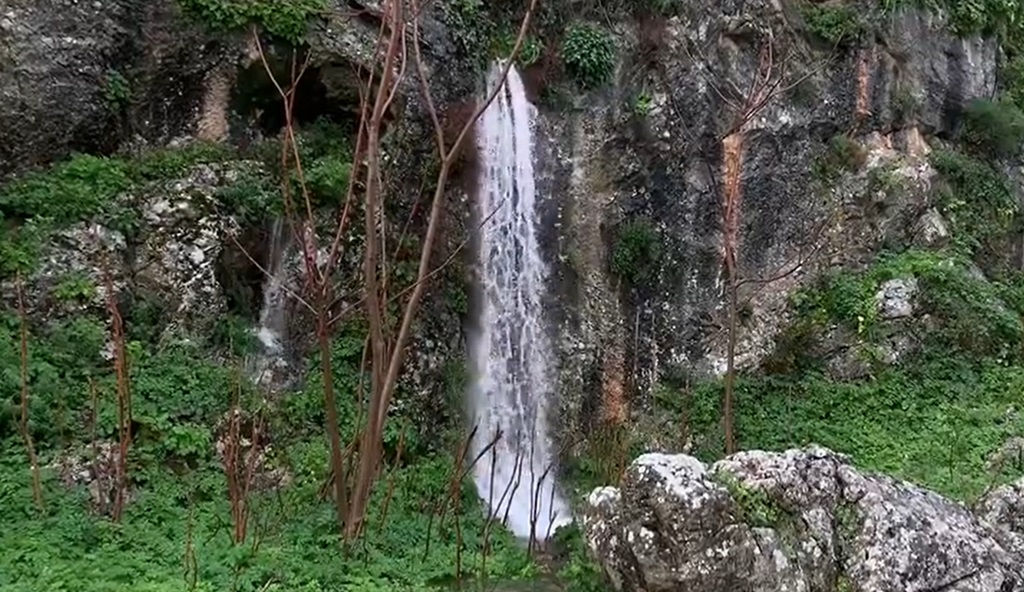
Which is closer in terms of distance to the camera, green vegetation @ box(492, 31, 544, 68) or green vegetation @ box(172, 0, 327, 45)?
green vegetation @ box(172, 0, 327, 45)

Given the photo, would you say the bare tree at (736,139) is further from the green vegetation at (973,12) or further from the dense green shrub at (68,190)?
the dense green shrub at (68,190)

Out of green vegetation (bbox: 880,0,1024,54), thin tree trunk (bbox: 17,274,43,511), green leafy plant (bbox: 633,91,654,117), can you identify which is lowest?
thin tree trunk (bbox: 17,274,43,511)

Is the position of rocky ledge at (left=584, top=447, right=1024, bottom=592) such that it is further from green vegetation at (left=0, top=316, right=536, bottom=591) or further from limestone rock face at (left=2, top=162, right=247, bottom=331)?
limestone rock face at (left=2, top=162, right=247, bottom=331)

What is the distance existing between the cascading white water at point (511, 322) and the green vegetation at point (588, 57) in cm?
76

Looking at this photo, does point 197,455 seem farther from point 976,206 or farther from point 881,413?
point 976,206

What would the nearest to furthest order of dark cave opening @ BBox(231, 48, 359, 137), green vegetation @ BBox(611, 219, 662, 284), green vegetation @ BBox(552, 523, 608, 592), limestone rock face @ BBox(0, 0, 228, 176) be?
green vegetation @ BBox(552, 523, 608, 592), limestone rock face @ BBox(0, 0, 228, 176), dark cave opening @ BBox(231, 48, 359, 137), green vegetation @ BBox(611, 219, 662, 284)

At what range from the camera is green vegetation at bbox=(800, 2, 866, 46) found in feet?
42.6

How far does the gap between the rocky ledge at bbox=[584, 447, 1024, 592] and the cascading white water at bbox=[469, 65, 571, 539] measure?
15.2ft

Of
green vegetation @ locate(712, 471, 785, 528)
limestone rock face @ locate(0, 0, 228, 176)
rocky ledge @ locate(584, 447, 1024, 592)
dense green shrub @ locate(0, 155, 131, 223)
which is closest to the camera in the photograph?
rocky ledge @ locate(584, 447, 1024, 592)

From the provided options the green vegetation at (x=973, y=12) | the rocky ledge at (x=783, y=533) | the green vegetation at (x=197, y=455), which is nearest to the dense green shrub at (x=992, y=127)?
the green vegetation at (x=973, y=12)

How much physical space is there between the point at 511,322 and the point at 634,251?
188cm

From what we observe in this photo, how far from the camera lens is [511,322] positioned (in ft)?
36.2

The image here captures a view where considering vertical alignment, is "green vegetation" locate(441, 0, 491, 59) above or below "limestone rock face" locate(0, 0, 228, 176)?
above

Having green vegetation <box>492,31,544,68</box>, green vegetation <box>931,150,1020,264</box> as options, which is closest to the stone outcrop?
green vegetation <box>931,150,1020,264</box>
